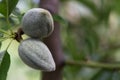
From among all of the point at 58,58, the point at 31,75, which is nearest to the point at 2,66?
the point at 58,58

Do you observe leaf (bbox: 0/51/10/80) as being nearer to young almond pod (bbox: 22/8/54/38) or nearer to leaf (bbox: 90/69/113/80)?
young almond pod (bbox: 22/8/54/38)

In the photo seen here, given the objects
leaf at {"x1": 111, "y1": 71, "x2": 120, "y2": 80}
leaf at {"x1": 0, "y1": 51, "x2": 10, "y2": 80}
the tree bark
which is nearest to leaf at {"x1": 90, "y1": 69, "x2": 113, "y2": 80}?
leaf at {"x1": 111, "y1": 71, "x2": 120, "y2": 80}

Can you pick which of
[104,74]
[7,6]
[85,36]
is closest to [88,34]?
[85,36]

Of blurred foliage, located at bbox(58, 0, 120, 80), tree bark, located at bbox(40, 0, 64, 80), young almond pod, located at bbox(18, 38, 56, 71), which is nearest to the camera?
young almond pod, located at bbox(18, 38, 56, 71)

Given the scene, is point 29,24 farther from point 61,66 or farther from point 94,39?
point 94,39

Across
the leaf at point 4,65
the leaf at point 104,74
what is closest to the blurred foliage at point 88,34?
the leaf at point 104,74
